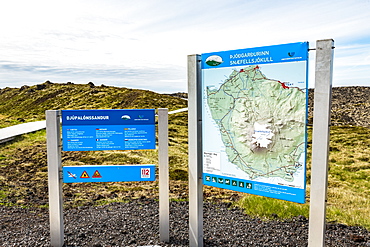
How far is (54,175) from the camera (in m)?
5.89

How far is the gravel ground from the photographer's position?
19.9 ft

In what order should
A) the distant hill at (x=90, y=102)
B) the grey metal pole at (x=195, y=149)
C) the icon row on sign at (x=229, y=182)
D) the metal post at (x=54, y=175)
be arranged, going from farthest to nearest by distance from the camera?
the distant hill at (x=90, y=102)
the metal post at (x=54, y=175)
the grey metal pole at (x=195, y=149)
the icon row on sign at (x=229, y=182)

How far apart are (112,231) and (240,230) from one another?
2.63 metres

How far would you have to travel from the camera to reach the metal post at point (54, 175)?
19.0 feet

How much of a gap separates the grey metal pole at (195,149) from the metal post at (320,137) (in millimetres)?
1978

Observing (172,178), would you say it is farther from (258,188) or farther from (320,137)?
(320,137)

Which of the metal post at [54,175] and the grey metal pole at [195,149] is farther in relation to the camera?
the metal post at [54,175]

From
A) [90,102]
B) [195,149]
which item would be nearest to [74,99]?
[90,102]

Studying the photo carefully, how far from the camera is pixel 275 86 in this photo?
15.6ft

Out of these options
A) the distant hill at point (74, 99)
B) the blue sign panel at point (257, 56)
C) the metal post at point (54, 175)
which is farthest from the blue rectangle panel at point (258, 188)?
the distant hill at point (74, 99)

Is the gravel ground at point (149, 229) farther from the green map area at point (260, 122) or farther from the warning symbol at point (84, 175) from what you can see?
the green map area at point (260, 122)

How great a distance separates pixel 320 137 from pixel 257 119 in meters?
0.99

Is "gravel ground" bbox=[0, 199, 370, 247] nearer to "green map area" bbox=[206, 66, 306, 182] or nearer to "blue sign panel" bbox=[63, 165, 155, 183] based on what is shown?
"blue sign panel" bbox=[63, 165, 155, 183]

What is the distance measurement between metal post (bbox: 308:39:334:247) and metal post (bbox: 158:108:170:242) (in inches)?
102
